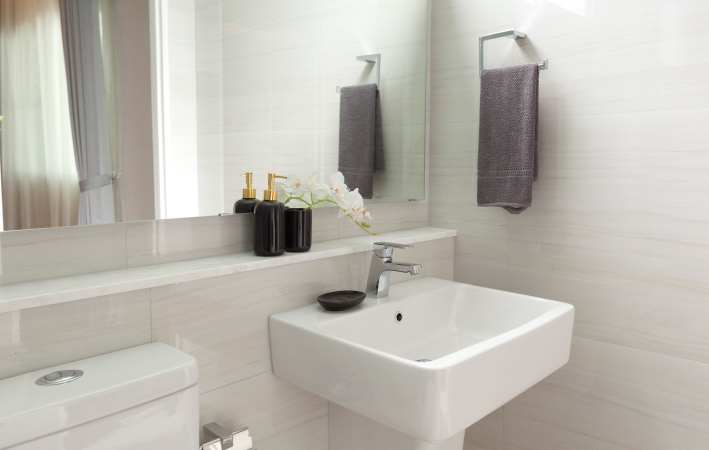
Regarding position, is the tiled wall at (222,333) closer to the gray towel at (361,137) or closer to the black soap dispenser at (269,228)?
the black soap dispenser at (269,228)

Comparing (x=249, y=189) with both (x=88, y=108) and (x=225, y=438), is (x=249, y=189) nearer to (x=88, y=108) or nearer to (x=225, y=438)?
(x=88, y=108)

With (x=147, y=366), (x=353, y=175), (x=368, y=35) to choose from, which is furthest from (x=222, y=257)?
(x=368, y=35)

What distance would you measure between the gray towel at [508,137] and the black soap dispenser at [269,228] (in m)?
0.72

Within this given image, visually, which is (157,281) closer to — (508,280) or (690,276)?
(508,280)

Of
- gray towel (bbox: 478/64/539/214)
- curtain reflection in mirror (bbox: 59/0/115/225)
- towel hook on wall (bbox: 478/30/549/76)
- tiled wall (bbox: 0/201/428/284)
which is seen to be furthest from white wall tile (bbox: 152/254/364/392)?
towel hook on wall (bbox: 478/30/549/76)

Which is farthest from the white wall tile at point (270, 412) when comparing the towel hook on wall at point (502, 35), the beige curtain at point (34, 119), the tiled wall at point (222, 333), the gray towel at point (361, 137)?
the towel hook on wall at point (502, 35)

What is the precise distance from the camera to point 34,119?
1022 millimetres

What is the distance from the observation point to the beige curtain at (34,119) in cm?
99

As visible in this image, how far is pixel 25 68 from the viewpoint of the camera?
3.28 feet

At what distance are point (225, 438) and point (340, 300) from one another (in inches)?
16.5

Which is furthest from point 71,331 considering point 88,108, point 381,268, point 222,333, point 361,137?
point 361,137

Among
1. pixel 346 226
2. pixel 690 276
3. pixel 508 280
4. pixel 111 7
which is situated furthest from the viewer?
pixel 508 280

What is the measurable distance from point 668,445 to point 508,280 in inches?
25.0

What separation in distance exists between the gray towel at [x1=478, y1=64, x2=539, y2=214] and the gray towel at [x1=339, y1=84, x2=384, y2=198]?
332mm
